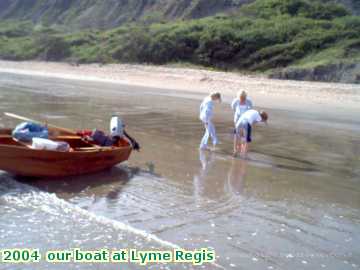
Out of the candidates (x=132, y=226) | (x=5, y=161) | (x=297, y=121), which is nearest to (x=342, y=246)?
(x=132, y=226)

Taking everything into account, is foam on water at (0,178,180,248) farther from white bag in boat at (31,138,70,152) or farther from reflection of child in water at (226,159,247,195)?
reflection of child in water at (226,159,247,195)


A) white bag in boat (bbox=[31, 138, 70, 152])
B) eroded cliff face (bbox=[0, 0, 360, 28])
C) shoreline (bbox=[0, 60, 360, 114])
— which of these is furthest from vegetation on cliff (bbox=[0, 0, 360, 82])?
white bag in boat (bbox=[31, 138, 70, 152])

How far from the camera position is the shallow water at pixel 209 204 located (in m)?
7.12

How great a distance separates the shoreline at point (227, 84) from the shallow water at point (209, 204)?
24.7ft

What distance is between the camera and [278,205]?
897cm

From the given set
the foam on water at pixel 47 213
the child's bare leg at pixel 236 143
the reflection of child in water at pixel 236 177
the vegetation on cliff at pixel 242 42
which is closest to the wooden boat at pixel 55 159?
the foam on water at pixel 47 213

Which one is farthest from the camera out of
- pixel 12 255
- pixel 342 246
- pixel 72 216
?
pixel 72 216

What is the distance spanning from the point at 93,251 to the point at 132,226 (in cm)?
92

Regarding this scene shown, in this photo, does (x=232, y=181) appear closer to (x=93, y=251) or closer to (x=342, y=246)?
(x=342, y=246)

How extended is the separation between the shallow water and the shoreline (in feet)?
24.7

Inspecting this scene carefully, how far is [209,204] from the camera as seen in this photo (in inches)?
348

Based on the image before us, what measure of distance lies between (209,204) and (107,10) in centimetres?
5823

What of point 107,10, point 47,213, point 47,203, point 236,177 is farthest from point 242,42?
point 47,213

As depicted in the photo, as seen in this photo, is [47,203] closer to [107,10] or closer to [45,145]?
[45,145]
